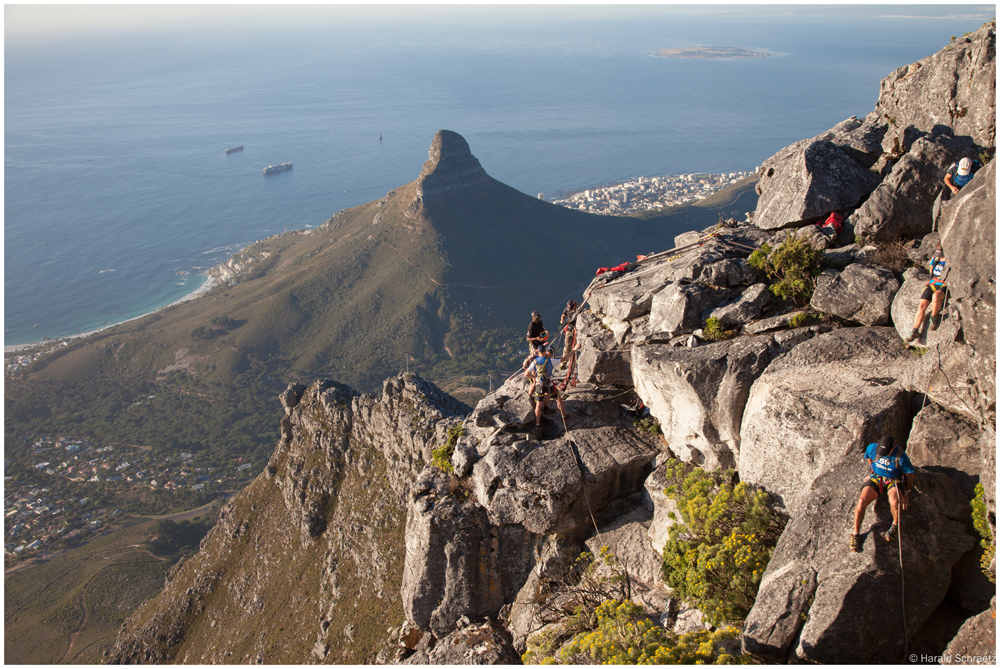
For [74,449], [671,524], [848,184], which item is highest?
[848,184]

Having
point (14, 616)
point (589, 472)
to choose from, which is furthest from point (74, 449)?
point (589, 472)

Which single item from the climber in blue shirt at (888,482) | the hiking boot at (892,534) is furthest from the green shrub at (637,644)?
the hiking boot at (892,534)

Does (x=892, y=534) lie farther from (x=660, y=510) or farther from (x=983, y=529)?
(x=660, y=510)

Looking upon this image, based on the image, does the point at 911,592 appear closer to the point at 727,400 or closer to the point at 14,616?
the point at 727,400

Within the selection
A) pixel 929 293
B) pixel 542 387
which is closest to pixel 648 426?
pixel 542 387

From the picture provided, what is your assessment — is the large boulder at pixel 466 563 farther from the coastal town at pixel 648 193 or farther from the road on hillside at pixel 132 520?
the coastal town at pixel 648 193

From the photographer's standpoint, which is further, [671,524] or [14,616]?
[14,616]

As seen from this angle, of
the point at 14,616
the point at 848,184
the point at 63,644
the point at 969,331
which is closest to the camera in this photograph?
the point at 969,331
